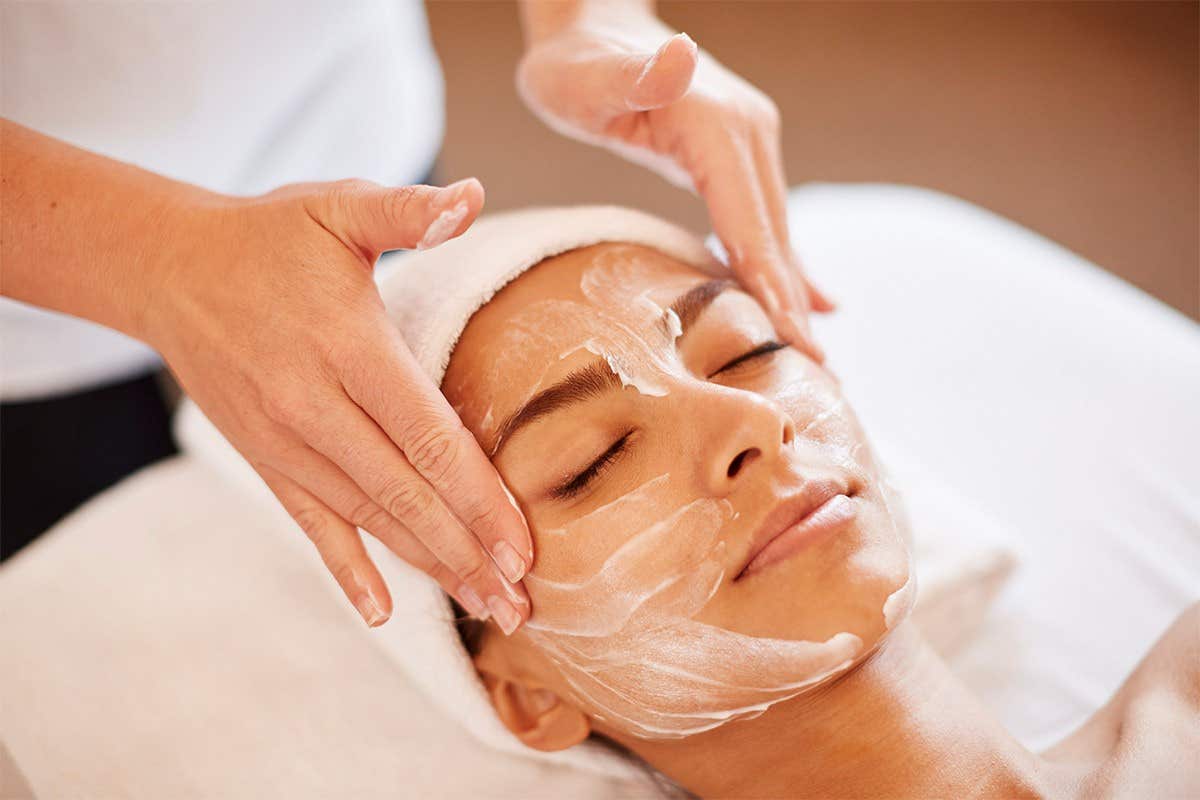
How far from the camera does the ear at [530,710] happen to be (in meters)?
1.18

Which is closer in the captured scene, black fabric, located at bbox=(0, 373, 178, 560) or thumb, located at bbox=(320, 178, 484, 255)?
thumb, located at bbox=(320, 178, 484, 255)

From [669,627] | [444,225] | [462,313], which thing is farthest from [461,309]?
[669,627]

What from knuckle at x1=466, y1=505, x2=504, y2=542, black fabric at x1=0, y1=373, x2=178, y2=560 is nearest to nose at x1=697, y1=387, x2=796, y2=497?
knuckle at x1=466, y1=505, x2=504, y2=542

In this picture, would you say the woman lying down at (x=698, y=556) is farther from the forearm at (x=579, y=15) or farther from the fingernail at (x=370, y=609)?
the forearm at (x=579, y=15)

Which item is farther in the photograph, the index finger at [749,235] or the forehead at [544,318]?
the index finger at [749,235]

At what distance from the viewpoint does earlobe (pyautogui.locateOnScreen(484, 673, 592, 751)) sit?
1187 mm

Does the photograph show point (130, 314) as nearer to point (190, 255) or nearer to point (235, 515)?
point (190, 255)

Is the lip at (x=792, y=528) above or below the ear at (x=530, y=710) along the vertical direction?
above

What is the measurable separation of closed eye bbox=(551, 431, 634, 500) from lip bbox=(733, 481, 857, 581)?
172 mm

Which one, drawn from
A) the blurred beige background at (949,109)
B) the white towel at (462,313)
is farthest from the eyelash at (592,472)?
the blurred beige background at (949,109)

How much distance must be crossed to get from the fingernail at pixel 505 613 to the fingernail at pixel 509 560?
48 mm

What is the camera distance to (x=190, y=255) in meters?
0.97

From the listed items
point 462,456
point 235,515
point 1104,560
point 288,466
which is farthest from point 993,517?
point 235,515

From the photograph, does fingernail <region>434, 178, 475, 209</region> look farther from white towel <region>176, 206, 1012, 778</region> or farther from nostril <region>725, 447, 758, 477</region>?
nostril <region>725, 447, 758, 477</region>
